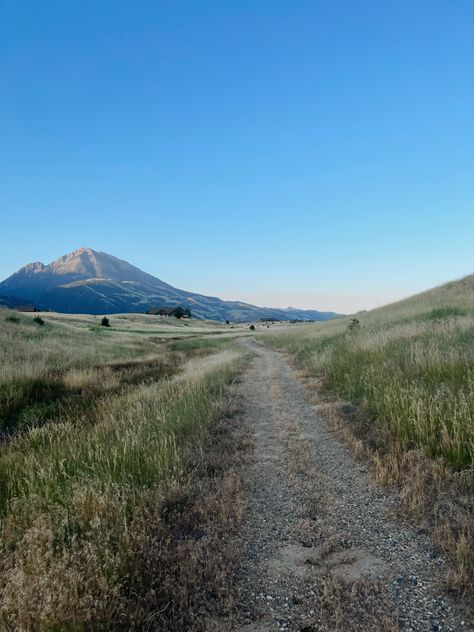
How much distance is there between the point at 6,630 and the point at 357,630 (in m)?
2.85

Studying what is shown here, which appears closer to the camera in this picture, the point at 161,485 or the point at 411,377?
the point at 161,485

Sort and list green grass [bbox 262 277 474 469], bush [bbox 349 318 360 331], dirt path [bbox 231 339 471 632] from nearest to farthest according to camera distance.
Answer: dirt path [bbox 231 339 471 632]
green grass [bbox 262 277 474 469]
bush [bbox 349 318 360 331]

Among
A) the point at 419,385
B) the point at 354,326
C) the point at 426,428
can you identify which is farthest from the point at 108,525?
the point at 354,326

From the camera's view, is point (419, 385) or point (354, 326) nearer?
point (419, 385)

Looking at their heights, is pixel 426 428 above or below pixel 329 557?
above

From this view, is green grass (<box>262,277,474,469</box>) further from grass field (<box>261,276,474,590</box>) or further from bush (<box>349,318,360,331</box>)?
bush (<box>349,318,360,331</box>)

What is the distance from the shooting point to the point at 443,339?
12625 mm

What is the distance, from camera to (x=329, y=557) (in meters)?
4.05

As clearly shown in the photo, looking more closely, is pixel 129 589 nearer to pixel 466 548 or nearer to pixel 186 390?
pixel 466 548

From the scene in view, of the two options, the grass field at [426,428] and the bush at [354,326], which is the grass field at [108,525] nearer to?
the grass field at [426,428]

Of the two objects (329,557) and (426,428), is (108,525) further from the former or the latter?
(426,428)

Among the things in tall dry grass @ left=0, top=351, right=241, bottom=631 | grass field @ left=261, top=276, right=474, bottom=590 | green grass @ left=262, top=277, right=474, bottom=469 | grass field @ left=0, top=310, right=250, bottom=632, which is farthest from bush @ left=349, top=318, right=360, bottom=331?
tall dry grass @ left=0, top=351, right=241, bottom=631

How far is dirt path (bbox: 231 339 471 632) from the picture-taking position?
126 inches

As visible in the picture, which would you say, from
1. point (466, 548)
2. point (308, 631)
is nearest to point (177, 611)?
point (308, 631)
